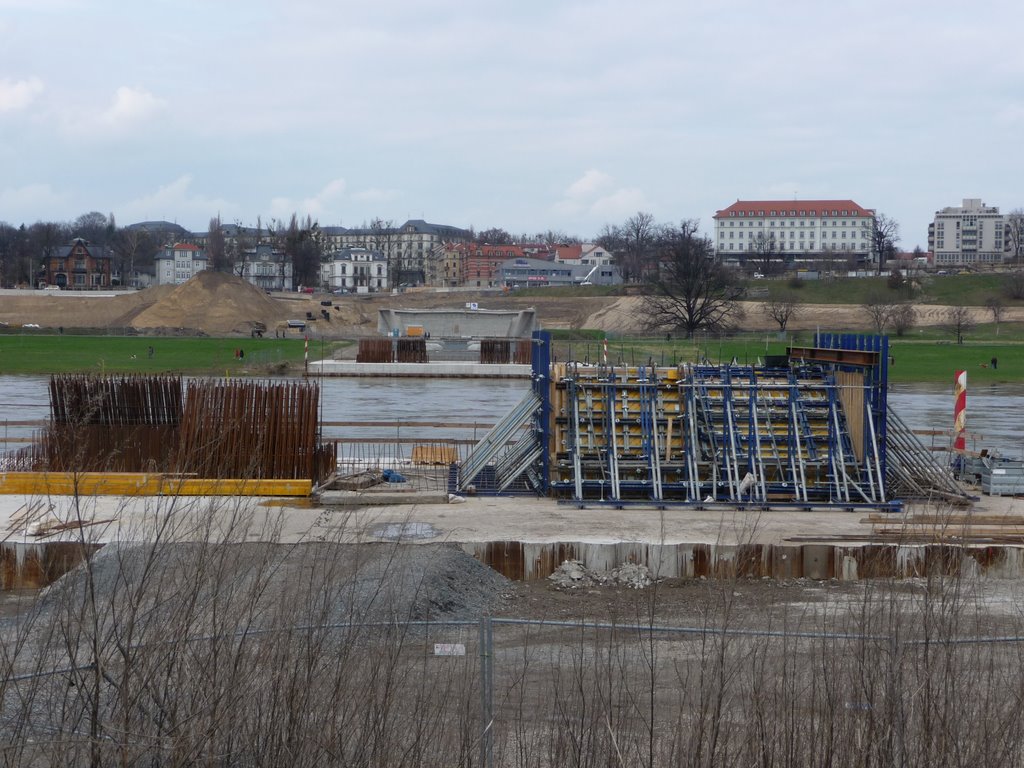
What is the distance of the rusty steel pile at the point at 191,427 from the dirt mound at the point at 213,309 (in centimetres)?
7332

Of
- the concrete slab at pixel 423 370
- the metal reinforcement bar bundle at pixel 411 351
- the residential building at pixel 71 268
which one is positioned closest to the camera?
the concrete slab at pixel 423 370

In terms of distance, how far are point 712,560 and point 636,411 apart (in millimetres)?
5998

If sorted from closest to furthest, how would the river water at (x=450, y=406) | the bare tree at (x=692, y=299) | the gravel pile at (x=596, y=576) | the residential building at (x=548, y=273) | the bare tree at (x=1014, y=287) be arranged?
the gravel pile at (x=596, y=576) → the river water at (x=450, y=406) → the bare tree at (x=692, y=299) → the bare tree at (x=1014, y=287) → the residential building at (x=548, y=273)

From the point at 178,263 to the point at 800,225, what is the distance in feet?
352

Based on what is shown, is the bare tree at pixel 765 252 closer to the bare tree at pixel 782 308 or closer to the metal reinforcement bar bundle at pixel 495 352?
the bare tree at pixel 782 308

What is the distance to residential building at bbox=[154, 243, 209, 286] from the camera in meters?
188

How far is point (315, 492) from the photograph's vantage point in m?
19.3

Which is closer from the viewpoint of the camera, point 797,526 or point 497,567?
point 497,567

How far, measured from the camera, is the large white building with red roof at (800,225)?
616 ft

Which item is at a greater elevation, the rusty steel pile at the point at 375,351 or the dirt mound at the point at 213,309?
the dirt mound at the point at 213,309

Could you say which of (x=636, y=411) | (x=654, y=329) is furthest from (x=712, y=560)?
(x=654, y=329)

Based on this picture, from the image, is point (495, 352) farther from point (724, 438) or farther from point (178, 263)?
point (178, 263)

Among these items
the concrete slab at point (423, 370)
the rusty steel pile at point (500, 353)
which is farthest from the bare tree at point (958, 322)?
the concrete slab at point (423, 370)

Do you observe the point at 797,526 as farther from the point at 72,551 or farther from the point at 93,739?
the point at 93,739
